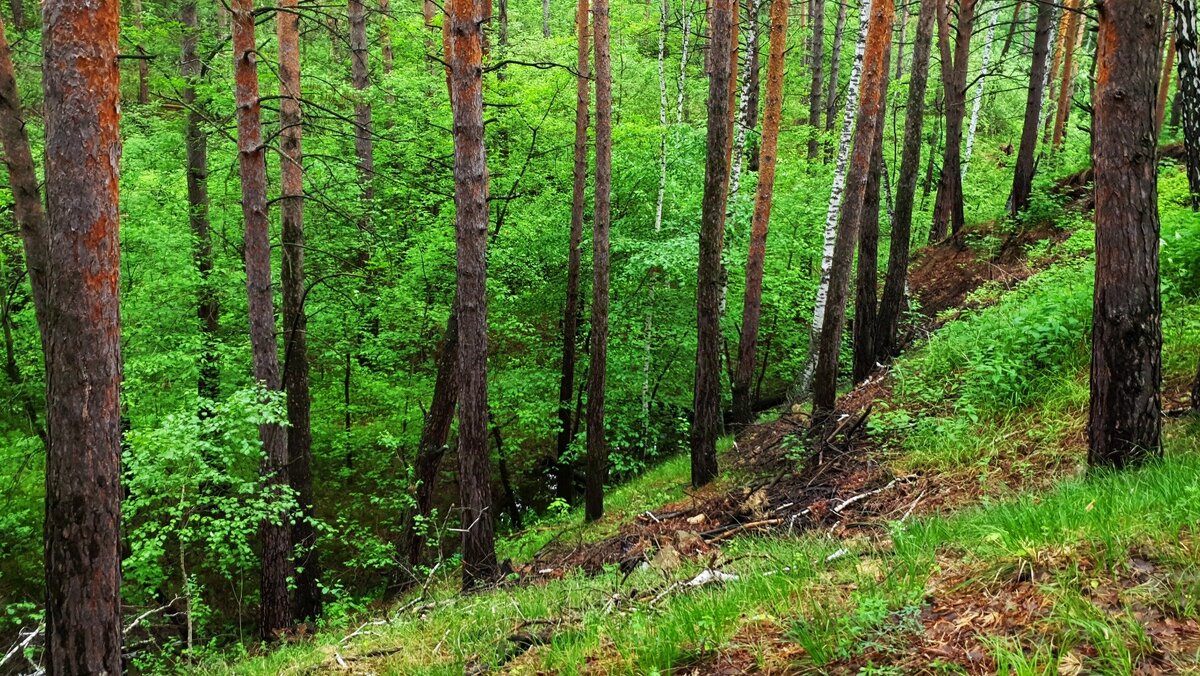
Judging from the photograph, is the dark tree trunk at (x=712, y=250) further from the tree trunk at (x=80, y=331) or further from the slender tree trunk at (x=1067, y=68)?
the slender tree trunk at (x=1067, y=68)

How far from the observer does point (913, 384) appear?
9.38 m

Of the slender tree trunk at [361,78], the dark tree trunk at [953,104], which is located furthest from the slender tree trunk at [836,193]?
the slender tree trunk at [361,78]

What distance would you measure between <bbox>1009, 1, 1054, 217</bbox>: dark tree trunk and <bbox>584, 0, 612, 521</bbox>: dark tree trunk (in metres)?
10.9

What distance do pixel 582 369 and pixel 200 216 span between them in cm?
921

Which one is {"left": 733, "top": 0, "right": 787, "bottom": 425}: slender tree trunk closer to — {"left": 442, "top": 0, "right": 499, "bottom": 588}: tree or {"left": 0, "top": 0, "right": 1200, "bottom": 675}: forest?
{"left": 0, "top": 0, "right": 1200, "bottom": 675}: forest

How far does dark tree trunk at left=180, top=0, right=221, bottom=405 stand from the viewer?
12.9 m

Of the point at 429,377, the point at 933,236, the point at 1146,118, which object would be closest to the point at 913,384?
the point at 1146,118

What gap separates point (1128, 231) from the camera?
4.54 m

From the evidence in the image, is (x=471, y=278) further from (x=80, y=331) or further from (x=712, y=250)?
(x=80, y=331)

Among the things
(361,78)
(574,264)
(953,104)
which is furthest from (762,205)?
(361,78)

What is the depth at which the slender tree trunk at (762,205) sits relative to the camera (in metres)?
13.0

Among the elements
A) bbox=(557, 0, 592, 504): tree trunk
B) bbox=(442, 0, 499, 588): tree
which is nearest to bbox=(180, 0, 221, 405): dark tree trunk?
bbox=(557, 0, 592, 504): tree trunk

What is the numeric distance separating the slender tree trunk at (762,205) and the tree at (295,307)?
26.6 ft

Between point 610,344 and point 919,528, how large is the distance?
10597mm
